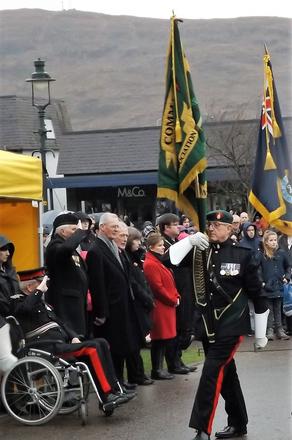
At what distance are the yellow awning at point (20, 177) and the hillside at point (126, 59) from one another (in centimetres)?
10793

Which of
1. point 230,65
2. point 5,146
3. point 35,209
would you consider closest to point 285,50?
point 230,65

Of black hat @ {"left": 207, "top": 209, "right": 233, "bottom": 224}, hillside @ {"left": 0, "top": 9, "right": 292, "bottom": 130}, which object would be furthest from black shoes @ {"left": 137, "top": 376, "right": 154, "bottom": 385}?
hillside @ {"left": 0, "top": 9, "right": 292, "bottom": 130}

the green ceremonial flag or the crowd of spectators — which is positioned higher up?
the green ceremonial flag

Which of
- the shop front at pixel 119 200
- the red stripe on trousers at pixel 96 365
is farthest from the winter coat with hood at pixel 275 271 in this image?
the shop front at pixel 119 200

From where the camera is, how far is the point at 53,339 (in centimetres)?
805

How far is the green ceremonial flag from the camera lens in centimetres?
770

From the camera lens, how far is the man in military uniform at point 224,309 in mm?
7070

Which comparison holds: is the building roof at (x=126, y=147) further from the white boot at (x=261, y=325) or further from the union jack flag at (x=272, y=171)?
the white boot at (x=261, y=325)

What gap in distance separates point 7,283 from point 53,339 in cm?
67

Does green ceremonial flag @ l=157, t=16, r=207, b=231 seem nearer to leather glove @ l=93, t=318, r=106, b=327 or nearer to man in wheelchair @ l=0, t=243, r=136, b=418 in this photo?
man in wheelchair @ l=0, t=243, r=136, b=418

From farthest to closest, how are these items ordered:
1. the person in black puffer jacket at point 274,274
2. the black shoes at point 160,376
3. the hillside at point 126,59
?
the hillside at point 126,59 < the person in black puffer jacket at point 274,274 < the black shoes at point 160,376

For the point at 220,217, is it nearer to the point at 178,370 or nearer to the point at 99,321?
the point at 99,321

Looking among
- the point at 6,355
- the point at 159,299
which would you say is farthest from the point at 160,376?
the point at 6,355

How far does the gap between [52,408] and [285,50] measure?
6128 inches
